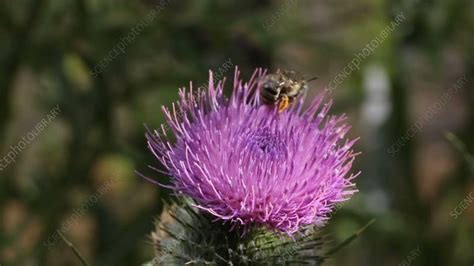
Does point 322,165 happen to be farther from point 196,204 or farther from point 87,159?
point 87,159

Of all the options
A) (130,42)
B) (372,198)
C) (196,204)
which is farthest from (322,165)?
(372,198)

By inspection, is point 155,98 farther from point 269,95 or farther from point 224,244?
point 224,244

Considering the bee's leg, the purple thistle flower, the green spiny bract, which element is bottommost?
the green spiny bract

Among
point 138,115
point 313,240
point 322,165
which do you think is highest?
point 138,115

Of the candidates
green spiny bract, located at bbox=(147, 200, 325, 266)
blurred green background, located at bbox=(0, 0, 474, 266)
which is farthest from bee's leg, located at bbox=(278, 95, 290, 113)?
blurred green background, located at bbox=(0, 0, 474, 266)

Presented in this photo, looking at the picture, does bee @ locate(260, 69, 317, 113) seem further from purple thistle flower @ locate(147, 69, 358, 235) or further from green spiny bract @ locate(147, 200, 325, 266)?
green spiny bract @ locate(147, 200, 325, 266)

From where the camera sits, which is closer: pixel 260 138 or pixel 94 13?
pixel 260 138
